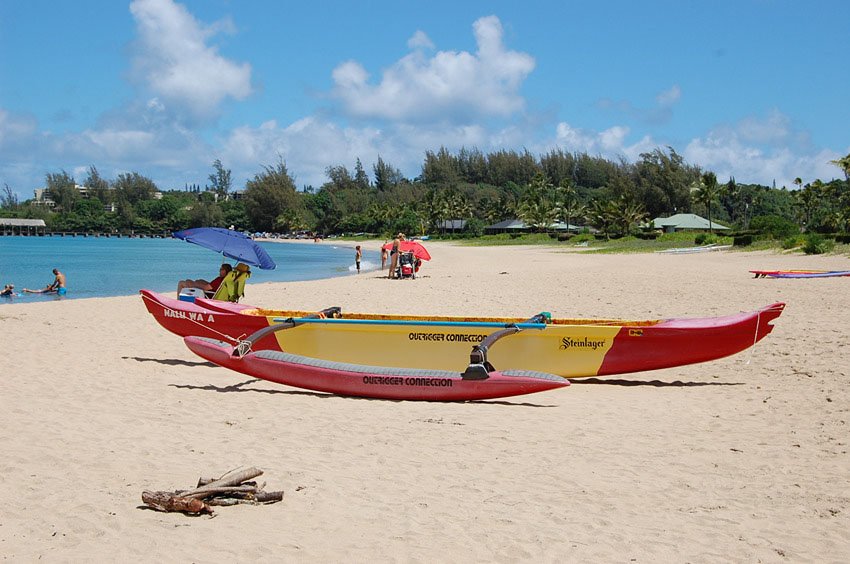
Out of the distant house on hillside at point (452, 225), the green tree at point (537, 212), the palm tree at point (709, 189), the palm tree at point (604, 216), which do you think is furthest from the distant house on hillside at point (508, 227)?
the palm tree at point (709, 189)

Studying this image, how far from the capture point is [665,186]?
89.8 metres

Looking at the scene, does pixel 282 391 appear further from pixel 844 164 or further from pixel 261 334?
pixel 844 164

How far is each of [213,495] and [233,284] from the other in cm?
700

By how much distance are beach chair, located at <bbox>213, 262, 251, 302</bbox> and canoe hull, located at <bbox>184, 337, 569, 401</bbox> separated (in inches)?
107

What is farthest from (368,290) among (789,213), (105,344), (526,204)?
(789,213)

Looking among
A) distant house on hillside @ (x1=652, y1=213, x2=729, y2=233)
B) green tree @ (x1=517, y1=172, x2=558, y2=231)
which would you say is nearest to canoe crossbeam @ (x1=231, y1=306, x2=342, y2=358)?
distant house on hillside @ (x1=652, y1=213, x2=729, y2=233)

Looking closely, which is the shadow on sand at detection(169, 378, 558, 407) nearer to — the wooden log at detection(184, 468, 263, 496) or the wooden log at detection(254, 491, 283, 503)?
the wooden log at detection(184, 468, 263, 496)

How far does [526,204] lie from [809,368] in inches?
2954

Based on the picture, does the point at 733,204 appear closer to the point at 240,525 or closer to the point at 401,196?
the point at 401,196

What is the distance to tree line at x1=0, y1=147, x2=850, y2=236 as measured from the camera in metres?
68.9

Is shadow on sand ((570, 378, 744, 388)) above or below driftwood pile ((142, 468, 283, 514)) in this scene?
below

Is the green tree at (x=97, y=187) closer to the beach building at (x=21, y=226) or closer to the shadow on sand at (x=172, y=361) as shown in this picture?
the beach building at (x=21, y=226)

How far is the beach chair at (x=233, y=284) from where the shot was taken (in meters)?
11.2

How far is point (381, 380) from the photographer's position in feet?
25.4
